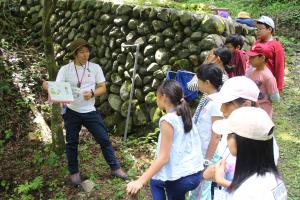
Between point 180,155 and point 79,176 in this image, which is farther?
point 79,176

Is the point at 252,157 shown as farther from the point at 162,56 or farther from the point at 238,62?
the point at 162,56

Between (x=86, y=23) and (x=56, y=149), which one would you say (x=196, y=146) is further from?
(x=86, y=23)

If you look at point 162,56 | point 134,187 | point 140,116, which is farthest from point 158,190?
point 140,116

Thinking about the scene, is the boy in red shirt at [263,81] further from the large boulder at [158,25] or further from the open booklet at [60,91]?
the large boulder at [158,25]

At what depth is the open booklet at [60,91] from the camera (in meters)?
4.16

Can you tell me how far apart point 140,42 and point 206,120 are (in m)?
3.55

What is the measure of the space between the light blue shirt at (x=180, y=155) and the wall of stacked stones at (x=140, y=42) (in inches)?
112

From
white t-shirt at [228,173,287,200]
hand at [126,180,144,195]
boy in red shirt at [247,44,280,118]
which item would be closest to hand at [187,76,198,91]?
boy in red shirt at [247,44,280,118]

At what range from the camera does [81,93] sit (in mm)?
4336

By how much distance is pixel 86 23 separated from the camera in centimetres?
750

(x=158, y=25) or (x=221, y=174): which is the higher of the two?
(x=158, y=25)

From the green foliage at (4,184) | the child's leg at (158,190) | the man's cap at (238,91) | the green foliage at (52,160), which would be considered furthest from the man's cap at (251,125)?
the green foliage at (4,184)

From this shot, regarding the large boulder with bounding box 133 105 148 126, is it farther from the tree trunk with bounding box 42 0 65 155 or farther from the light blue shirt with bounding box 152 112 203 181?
the light blue shirt with bounding box 152 112 203 181

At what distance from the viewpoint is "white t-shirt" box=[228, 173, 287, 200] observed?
1661 millimetres
